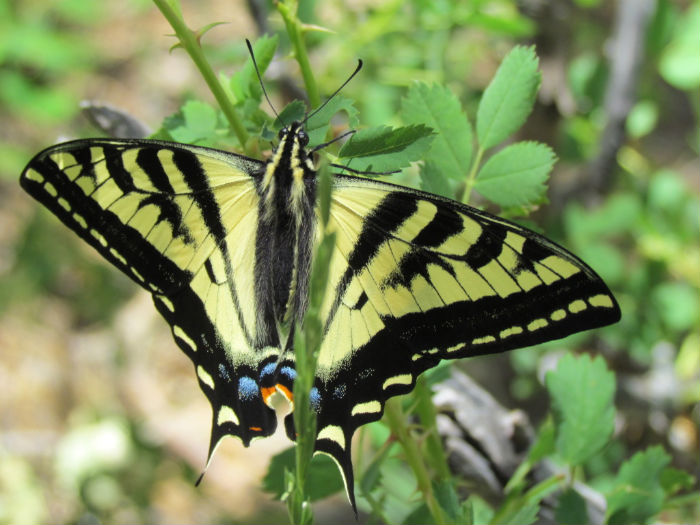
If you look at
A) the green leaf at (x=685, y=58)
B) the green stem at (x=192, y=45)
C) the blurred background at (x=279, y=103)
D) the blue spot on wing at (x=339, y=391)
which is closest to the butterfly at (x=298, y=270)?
the blue spot on wing at (x=339, y=391)

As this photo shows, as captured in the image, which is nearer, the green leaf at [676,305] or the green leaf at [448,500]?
the green leaf at [448,500]

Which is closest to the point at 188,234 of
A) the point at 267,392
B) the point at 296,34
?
the point at 267,392

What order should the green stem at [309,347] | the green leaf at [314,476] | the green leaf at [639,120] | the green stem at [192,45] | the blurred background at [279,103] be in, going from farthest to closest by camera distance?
1. the green leaf at [639,120]
2. the blurred background at [279,103]
3. the green leaf at [314,476]
4. the green stem at [192,45]
5. the green stem at [309,347]

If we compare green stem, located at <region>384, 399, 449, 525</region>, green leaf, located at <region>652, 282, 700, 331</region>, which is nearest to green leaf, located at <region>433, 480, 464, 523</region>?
green stem, located at <region>384, 399, 449, 525</region>

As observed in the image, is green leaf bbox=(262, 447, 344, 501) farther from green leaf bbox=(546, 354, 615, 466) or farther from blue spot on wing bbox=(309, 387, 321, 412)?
green leaf bbox=(546, 354, 615, 466)

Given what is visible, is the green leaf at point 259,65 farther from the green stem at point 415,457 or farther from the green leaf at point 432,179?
the green stem at point 415,457

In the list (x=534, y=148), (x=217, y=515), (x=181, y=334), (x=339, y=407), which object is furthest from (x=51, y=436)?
(x=534, y=148)
